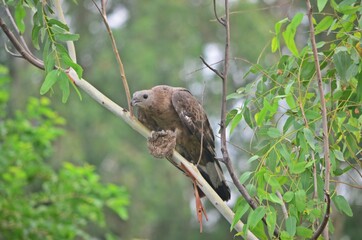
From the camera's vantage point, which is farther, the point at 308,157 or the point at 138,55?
the point at 138,55

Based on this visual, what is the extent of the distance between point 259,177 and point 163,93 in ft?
6.55

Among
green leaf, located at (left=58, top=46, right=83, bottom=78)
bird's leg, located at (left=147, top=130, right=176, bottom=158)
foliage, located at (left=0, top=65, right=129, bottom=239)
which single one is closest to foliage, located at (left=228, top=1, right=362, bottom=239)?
bird's leg, located at (left=147, top=130, right=176, bottom=158)

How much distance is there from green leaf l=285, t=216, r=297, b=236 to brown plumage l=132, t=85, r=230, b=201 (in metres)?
1.70

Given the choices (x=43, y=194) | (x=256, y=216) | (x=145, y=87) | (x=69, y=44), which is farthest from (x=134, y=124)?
(x=145, y=87)

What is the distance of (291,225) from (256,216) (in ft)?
0.45

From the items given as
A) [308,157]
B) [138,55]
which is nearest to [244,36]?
[138,55]

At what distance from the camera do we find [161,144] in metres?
3.71

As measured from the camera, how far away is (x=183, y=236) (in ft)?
46.2

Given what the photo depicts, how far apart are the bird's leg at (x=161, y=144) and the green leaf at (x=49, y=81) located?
2.45 feet

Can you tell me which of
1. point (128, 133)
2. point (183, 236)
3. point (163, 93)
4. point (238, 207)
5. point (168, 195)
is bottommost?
point (183, 236)

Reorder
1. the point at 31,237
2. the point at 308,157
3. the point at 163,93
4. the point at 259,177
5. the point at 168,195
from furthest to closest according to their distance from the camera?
the point at 168,195
the point at 31,237
the point at 163,93
the point at 308,157
the point at 259,177

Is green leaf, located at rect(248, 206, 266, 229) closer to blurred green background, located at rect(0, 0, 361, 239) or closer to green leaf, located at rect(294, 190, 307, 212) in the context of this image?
green leaf, located at rect(294, 190, 307, 212)

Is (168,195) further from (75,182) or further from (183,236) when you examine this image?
(75,182)

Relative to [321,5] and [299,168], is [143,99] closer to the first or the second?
[299,168]
